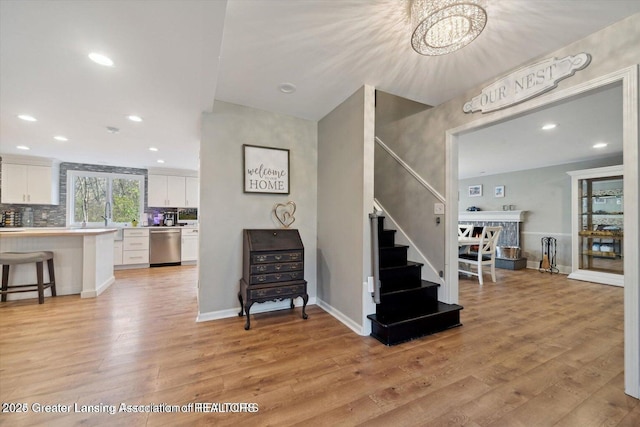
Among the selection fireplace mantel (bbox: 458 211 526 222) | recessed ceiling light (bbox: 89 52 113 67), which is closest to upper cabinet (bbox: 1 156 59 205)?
recessed ceiling light (bbox: 89 52 113 67)

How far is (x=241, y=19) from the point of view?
5.50 feet

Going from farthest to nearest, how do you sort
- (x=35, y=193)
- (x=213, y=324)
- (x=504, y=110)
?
(x=35, y=193), (x=213, y=324), (x=504, y=110)

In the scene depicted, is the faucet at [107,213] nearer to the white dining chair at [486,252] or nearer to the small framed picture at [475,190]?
the white dining chair at [486,252]

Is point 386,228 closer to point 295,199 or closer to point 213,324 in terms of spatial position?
point 295,199

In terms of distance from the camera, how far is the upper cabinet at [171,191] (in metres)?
6.19

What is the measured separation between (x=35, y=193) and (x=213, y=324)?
554 cm

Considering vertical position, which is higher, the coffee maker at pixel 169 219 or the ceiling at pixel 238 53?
the ceiling at pixel 238 53

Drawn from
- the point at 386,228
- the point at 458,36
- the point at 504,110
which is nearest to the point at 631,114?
the point at 504,110

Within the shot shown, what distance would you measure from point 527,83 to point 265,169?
2640 millimetres

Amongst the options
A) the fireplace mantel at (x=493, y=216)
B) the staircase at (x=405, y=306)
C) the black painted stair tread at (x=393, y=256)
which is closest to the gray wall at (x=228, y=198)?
the black painted stair tread at (x=393, y=256)

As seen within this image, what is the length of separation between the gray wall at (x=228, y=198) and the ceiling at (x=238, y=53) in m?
0.20

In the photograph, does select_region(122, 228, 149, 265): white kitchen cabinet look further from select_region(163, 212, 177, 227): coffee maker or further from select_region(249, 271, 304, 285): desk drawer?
select_region(249, 271, 304, 285): desk drawer

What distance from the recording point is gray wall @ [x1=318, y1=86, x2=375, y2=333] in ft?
8.16

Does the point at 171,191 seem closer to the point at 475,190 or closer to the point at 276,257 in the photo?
the point at 276,257
